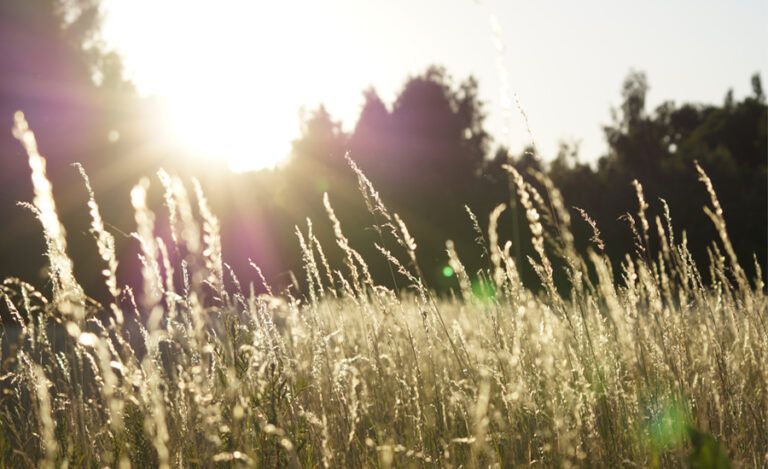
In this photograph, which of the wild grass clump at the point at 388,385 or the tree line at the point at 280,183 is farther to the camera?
the tree line at the point at 280,183

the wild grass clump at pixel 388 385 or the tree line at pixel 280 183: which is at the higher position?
the tree line at pixel 280 183

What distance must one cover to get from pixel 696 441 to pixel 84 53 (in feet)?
71.7

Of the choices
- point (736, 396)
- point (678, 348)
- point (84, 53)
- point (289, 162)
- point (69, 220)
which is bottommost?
point (736, 396)

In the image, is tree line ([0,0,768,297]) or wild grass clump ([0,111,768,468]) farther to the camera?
tree line ([0,0,768,297])

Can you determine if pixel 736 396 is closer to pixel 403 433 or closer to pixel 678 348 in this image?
pixel 678 348

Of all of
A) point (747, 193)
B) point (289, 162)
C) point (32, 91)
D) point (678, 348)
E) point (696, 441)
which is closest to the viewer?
point (696, 441)

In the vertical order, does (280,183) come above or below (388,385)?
above

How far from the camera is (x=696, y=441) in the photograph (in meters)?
1.54

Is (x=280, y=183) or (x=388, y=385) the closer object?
(x=388, y=385)

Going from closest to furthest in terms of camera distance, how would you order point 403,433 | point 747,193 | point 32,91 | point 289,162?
point 403,433, point 32,91, point 747,193, point 289,162

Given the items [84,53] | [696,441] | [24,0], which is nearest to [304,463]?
[696,441]

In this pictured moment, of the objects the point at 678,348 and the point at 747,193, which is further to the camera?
the point at 747,193

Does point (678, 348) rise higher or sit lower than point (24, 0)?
lower

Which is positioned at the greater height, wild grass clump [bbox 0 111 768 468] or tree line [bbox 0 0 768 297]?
tree line [bbox 0 0 768 297]
